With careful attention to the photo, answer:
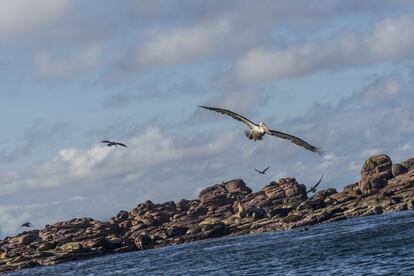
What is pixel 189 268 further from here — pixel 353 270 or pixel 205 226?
pixel 205 226

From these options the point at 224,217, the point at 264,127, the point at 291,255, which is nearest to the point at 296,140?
the point at 264,127

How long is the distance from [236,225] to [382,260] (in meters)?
81.9

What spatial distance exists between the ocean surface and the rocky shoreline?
7411 millimetres

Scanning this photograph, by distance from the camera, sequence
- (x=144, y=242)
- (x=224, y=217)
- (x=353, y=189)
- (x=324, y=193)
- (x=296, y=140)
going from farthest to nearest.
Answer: (x=224, y=217) → (x=324, y=193) → (x=353, y=189) → (x=144, y=242) → (x=296, y=140)

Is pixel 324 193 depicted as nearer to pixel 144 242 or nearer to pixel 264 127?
pixel 144 242

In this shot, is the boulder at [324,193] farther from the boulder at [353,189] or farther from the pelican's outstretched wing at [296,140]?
the pelican's outstretched wing at [296,140]

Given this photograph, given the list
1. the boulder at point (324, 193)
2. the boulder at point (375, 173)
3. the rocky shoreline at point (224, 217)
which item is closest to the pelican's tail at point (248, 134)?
the rocky shoreline at point (224, 217)

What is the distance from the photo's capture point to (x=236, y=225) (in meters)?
157

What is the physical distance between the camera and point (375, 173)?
15925cm

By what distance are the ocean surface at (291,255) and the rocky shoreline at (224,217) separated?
24.3 feet

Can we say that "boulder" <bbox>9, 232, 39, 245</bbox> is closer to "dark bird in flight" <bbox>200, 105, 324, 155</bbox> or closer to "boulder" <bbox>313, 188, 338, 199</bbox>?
"boulder" <bbox>313, 188, 338, 199</bbox>

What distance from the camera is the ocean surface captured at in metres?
77.9

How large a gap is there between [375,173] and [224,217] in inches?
1258

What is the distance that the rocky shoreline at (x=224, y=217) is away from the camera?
146 metres
